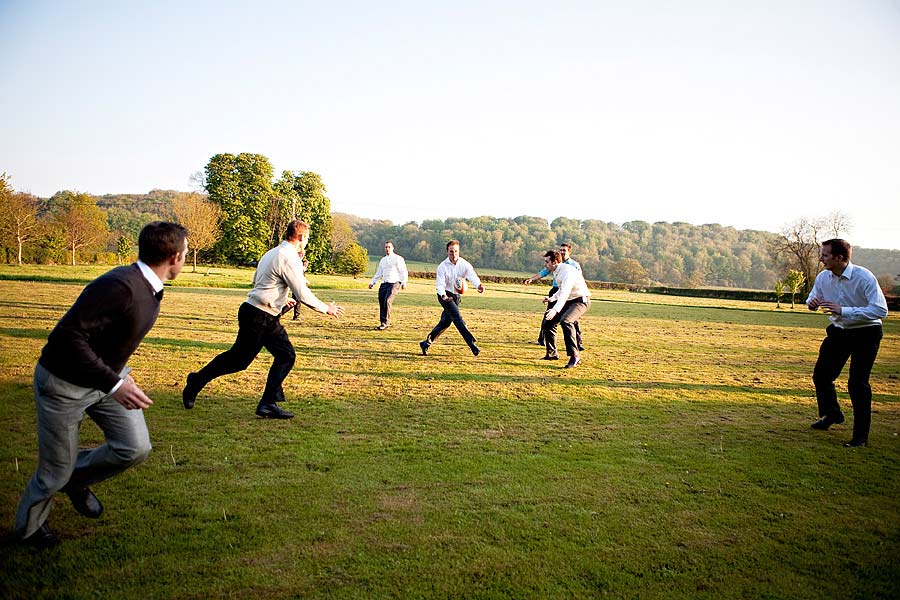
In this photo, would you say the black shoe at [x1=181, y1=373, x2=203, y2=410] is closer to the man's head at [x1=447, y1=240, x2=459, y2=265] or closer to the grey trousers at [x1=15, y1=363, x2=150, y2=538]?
the grey trousers at [x1=15, y1=363, x2=150, y2=538]

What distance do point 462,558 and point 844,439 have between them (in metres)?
5.75

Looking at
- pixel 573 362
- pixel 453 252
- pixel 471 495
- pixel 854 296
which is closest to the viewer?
pixel 471 495

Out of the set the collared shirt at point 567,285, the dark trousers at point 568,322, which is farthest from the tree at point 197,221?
the collared shirt at point 567,285

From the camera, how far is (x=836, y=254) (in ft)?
22.1

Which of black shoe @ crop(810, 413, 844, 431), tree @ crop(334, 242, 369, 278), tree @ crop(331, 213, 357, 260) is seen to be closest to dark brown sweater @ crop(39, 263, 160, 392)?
black shoe @ crop(810, 413, 844, 431)

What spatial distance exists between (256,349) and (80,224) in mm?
62323

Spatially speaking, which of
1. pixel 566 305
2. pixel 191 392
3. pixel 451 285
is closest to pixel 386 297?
pixel 451 285

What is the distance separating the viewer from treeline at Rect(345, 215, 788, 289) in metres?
94.4

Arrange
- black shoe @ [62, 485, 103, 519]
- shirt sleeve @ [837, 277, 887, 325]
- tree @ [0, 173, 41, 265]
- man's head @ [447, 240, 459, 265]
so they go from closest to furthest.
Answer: black shoe @ [62, 485, 103, 519] → shirt sleeve @ [837, 277, 887, 325] → man's head @ [447, 240, 459, 265] → tree @ [0, 173, 41, 265]

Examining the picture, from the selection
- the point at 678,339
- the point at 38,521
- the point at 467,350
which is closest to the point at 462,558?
the point at 38,521

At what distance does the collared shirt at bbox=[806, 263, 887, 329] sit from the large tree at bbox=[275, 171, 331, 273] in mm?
73331

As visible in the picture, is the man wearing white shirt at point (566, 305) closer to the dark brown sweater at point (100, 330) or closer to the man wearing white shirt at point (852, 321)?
the man wearing white shirt at point (852, 321)

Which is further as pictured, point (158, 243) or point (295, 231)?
point (295, 231)

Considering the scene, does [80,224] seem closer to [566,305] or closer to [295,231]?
[566,305]
